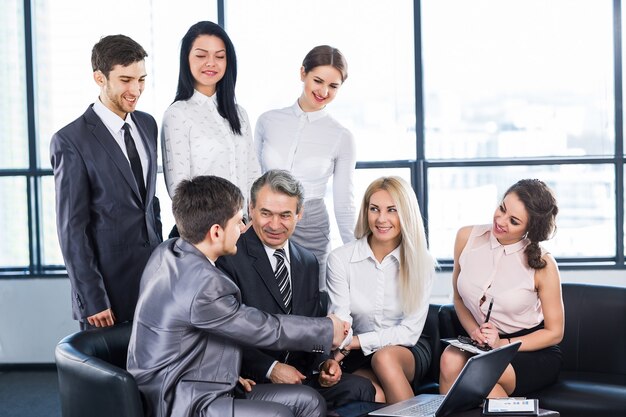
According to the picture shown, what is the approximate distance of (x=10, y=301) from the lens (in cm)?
560

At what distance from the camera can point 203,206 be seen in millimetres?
2781

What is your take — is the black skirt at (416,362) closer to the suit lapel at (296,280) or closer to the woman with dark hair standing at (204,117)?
the suit lapel at (296,280)

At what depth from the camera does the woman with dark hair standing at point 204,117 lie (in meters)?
3.43

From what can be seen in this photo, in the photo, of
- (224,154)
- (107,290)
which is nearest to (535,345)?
(224,154)

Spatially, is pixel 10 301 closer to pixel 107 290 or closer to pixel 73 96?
pixel 73 96

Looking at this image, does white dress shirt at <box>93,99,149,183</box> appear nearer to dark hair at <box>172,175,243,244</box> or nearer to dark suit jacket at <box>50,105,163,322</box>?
dark suit jacket at <box>50,105,163,322</box>

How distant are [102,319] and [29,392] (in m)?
2.02

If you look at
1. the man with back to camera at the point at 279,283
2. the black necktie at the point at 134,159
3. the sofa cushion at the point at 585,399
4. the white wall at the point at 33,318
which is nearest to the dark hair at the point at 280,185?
the man with back to camera at the point at 279,283

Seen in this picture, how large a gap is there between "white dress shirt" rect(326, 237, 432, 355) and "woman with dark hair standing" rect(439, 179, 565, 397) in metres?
0.22

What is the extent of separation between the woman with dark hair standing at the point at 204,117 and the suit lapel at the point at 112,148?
0.65 feet

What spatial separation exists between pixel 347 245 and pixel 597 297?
1.10 meters

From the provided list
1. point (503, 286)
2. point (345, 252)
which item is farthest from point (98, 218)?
point (503, 286)

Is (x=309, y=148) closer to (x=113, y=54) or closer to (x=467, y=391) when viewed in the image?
(x=113, y=54)

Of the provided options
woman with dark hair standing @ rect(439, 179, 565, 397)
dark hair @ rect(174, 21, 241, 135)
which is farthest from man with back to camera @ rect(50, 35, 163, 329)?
woman with dark hair standing @ rect(439, 179, 565, 397)
